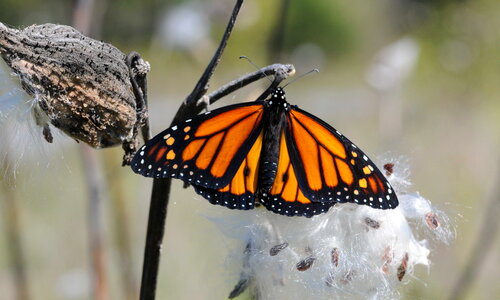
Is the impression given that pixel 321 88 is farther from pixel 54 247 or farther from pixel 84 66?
pixel 84 66

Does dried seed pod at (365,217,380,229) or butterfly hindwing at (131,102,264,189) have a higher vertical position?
butterfly hindwing at (131,102,264,189)

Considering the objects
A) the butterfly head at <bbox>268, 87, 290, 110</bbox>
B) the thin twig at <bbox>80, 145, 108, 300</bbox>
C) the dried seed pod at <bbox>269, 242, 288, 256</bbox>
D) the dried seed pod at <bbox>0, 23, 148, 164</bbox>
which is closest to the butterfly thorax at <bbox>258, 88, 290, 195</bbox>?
the butterfly head at <bbox>268, 87, 290, 110</bbox>

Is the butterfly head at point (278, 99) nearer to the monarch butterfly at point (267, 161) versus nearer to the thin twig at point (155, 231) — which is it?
the monarch butterfly at point (267, 161)

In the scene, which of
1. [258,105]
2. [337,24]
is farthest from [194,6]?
[337,24]

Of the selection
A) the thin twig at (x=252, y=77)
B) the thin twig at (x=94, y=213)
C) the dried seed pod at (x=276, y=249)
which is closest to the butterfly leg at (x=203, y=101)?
the thin twig at (x=252, y=77)

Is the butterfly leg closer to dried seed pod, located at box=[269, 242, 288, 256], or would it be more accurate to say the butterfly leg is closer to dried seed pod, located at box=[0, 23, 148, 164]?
dried seed pod, located at box=[0, 23, 148, 164]

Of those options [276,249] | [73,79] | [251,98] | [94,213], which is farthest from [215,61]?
[94,213]
